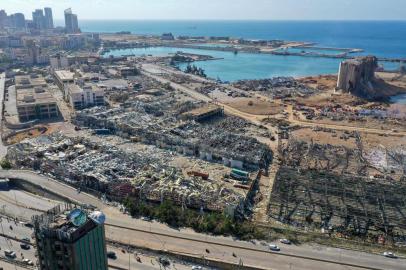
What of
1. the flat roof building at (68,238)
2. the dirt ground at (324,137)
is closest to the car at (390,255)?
the flat roof building at (68,238)

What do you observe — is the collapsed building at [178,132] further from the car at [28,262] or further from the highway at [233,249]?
the car at [28,262]

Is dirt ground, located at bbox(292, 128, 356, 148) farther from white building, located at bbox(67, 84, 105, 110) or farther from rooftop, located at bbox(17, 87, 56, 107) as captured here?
rooftop, located at bbox(17, 87, 56, 107)

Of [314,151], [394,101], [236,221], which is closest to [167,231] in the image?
[236,221]

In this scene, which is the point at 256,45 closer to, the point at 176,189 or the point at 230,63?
the point at 230,63

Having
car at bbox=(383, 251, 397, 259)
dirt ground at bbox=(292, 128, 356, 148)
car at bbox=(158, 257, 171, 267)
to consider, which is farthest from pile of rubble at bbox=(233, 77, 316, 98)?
car at bbox=(158, 257, 171, 267)

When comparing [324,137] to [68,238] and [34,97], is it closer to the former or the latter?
[68,238]

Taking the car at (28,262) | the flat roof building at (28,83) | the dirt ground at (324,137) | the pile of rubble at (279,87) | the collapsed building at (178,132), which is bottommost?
the car at (28,262)

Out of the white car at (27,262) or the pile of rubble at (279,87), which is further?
the pile of rubble at (279,87)
